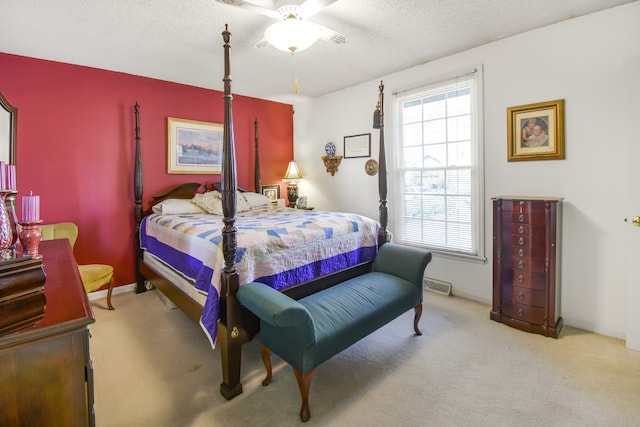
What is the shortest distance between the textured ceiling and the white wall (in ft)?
0.51

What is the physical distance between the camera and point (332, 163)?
460 cm

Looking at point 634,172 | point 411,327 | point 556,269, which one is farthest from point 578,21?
point 411,327

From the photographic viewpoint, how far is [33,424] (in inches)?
31.2

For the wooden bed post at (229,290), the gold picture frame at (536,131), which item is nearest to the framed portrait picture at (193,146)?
the wooden bed post at (229,290)

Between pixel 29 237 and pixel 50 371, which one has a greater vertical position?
pixel 29 237

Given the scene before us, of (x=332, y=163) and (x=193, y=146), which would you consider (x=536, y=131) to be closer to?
(x=332, y=163)

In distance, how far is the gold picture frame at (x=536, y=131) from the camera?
270cm

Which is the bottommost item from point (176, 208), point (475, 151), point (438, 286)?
point (438, 286)

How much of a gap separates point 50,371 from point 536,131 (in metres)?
3.47

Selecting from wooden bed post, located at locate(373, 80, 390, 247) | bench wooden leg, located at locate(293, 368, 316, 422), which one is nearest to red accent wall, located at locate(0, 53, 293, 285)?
wooden bed post, located at locate(373, 80, 390, 247)

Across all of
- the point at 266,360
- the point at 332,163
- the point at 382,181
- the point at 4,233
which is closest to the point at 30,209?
the point at 4,233

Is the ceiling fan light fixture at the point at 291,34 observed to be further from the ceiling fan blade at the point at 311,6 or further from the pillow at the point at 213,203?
the pillow at the point at 213,203

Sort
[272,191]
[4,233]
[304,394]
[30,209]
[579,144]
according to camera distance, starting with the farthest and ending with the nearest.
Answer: [272,191]
[579,144]
[304,394]
[30,209]
[4,233]

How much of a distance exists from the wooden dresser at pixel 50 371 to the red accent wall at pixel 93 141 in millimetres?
3024
